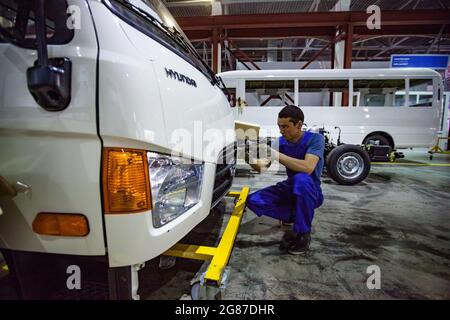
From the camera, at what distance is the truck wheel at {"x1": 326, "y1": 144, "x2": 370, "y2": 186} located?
3908 millimetres

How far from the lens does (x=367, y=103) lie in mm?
6332

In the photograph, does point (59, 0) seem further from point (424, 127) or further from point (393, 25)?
point (393, 25)

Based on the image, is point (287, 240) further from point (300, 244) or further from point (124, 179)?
point (124, 179)

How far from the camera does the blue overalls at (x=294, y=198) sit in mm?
1796

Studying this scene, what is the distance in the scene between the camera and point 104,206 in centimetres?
86

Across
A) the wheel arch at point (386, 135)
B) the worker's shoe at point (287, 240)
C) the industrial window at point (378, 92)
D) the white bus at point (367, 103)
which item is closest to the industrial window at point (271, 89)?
the white bus at point (367, 103)

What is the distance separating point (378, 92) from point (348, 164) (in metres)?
3.57

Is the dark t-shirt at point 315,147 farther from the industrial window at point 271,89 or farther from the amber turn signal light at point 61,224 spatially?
the industrial window at point 271,89

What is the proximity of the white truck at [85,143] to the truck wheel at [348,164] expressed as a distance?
353 centimetres

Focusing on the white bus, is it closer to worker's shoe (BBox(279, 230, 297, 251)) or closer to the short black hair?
worker's shoe (BBox(279, 230, 297, 251))

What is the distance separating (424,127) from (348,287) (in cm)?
649

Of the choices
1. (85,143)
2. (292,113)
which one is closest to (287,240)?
(292,113)

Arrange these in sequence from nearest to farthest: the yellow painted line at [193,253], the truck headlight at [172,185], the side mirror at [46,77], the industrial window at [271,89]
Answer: the side mirror at [46,77], the truck headlight at [172,185], the yellow painted line at [193,253], the industrial window at [271,89]
